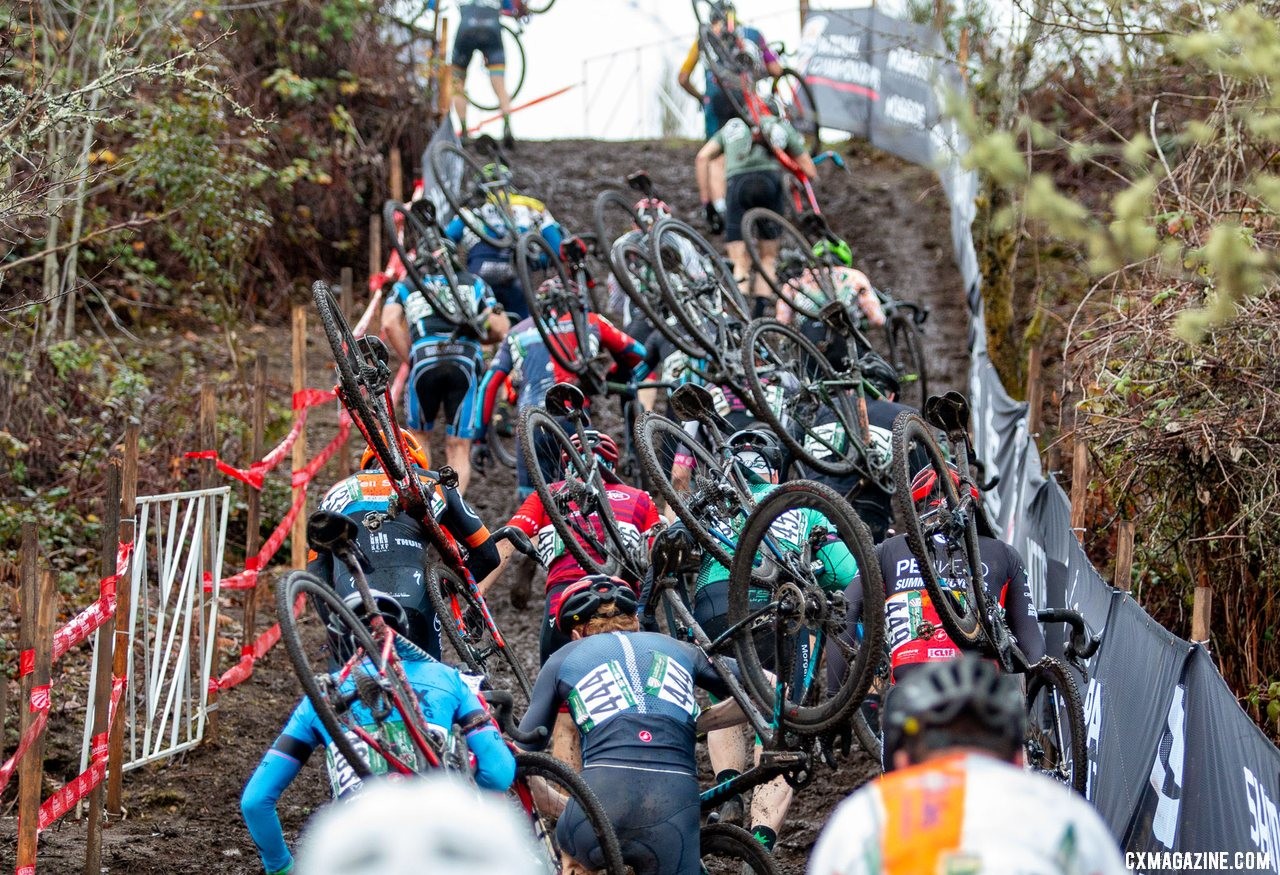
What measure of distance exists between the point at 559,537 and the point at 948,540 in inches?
77.1

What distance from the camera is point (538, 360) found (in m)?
10.2

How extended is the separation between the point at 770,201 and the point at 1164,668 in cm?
852

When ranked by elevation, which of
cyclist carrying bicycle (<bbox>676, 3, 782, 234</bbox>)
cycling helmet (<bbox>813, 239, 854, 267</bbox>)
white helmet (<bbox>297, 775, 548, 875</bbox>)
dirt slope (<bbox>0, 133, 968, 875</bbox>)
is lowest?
dirt slope (<bbox>0, 133, 968, 875</bbox>)

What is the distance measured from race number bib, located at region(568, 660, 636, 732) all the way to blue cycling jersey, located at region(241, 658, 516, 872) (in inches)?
19.8

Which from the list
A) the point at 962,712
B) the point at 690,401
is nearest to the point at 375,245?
the point at 690,401

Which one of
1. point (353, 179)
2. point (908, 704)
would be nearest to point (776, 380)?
point (908, 704)

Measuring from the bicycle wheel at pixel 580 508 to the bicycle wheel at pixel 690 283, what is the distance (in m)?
2.14

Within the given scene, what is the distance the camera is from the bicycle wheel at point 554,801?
496cm

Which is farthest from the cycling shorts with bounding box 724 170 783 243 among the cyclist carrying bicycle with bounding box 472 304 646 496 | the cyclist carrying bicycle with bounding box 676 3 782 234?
the cyclist carrying bicycle with bounding box 472 304 646 496

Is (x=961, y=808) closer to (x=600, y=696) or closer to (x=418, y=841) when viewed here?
(x=418, y=841)

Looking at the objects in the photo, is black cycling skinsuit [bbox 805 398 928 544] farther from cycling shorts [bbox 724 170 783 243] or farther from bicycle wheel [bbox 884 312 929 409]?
cycling shorts [bbox 724 170 783 243]

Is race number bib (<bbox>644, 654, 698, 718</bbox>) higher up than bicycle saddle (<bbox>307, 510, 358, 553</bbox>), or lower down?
lower down

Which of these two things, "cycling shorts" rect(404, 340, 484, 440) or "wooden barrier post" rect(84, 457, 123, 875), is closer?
"wooden barrier post" rect(84, 457, 123, 875)

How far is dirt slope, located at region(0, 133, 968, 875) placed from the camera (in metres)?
7.01
